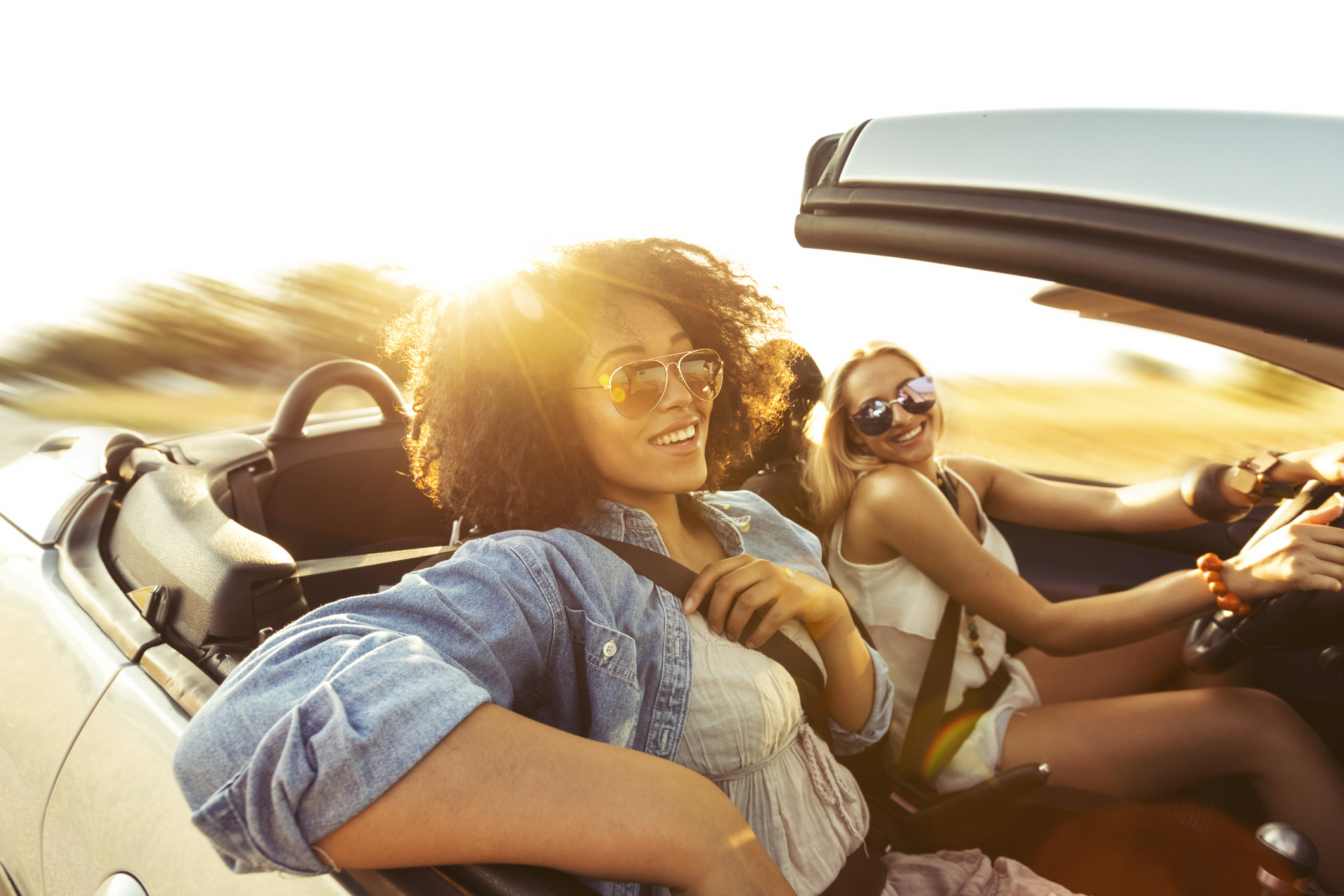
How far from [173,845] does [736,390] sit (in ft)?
4.58

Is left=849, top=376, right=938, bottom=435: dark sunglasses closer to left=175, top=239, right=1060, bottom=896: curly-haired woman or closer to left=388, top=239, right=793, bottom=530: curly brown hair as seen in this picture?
left=175, top=239, right=1060, bottom=896: curly-haired woman

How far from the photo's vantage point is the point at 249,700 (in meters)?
0.76

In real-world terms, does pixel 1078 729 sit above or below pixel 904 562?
below

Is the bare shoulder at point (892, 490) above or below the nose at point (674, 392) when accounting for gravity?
below

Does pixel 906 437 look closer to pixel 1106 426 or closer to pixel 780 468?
pixel 780 468

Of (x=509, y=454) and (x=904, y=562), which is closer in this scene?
(x=509, y=454)

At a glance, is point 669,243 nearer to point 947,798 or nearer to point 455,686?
point 455,686

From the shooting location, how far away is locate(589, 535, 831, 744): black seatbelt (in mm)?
1329

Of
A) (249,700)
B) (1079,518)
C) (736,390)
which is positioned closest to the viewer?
(249,700)

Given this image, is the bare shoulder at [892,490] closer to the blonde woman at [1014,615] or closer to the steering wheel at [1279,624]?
the blonde woman at [1014,615]

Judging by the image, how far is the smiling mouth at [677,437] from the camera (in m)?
1.43

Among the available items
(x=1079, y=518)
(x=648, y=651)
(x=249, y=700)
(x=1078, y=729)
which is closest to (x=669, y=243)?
(x=648, y=651)

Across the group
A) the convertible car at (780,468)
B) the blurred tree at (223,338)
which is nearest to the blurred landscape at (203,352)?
the blurred tree at (223,338)

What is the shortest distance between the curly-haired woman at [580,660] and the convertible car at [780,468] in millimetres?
146
